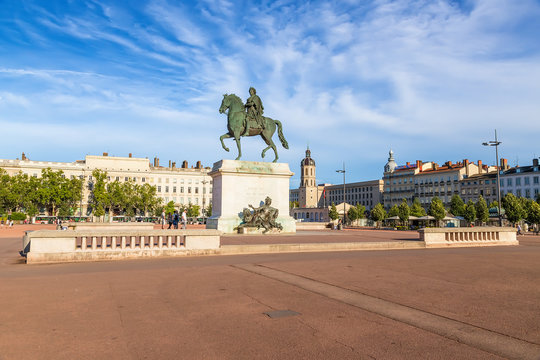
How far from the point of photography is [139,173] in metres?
110

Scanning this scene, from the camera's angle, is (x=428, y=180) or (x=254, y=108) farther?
(x=428, y=180)

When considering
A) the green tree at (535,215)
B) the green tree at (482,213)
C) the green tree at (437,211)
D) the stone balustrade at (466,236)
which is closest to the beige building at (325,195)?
the green tree at (437,211)

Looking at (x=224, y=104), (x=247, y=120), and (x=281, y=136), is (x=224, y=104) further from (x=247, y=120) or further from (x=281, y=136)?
(x=281, y=136)

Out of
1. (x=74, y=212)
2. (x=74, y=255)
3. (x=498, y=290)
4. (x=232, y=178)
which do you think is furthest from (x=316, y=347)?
(x=74, y=212)

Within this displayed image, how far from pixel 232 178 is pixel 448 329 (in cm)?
2230

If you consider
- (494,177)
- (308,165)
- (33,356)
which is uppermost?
(308,165)

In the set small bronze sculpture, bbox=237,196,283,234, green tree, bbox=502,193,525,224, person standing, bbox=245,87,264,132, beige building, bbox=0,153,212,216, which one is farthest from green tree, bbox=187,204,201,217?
small bronze sculpture, bbox=237,196,283,234

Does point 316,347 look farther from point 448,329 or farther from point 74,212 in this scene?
point 74,212

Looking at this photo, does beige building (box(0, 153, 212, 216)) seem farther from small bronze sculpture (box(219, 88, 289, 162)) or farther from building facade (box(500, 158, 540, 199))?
small bronze sculpture (box(219, 88, 289, 162))

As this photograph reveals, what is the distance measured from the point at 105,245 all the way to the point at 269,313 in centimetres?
900

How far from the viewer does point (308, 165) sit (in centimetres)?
19762

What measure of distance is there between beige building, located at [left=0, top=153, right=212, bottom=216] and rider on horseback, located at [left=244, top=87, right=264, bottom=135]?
83402 mm

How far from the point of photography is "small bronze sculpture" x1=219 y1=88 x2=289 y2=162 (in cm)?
2667

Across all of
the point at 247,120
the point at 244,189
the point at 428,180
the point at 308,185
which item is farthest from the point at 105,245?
the point at 308,185
